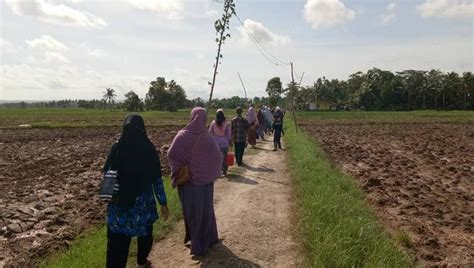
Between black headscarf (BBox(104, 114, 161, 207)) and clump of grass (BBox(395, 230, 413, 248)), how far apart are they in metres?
4.56

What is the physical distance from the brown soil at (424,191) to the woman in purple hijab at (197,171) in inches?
134

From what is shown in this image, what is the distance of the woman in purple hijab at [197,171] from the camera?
5.52 m

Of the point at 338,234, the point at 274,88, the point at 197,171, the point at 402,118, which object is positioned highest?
the point at 274,88

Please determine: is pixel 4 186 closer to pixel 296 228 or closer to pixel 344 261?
pixel 296 228

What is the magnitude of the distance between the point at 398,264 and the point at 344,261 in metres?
0.73

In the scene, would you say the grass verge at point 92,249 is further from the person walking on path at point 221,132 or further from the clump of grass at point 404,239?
the clump of grass at point 404,239

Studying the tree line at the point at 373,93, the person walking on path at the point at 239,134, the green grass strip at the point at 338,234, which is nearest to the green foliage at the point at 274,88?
the tree line at the point at 373,93

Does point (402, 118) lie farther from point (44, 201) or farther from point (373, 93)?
point (44, 201)

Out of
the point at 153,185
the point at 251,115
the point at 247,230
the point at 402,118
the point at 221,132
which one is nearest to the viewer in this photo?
the point at 153,185

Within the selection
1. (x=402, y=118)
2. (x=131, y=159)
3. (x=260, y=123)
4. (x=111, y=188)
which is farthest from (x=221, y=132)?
(x=402, y=118)

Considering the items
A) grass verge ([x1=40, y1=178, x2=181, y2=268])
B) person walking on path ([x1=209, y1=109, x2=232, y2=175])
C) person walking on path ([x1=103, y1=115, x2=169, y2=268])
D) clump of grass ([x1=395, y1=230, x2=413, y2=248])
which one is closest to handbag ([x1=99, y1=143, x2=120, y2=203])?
person walking on path ([x1=103, y1=115, x2=169, y2=268])

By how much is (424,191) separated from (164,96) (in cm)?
8388

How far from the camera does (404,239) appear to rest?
7.14m

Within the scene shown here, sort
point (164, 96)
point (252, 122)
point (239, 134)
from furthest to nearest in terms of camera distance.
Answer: point (164, 96) < point (252, 122) < point (239, 134)
